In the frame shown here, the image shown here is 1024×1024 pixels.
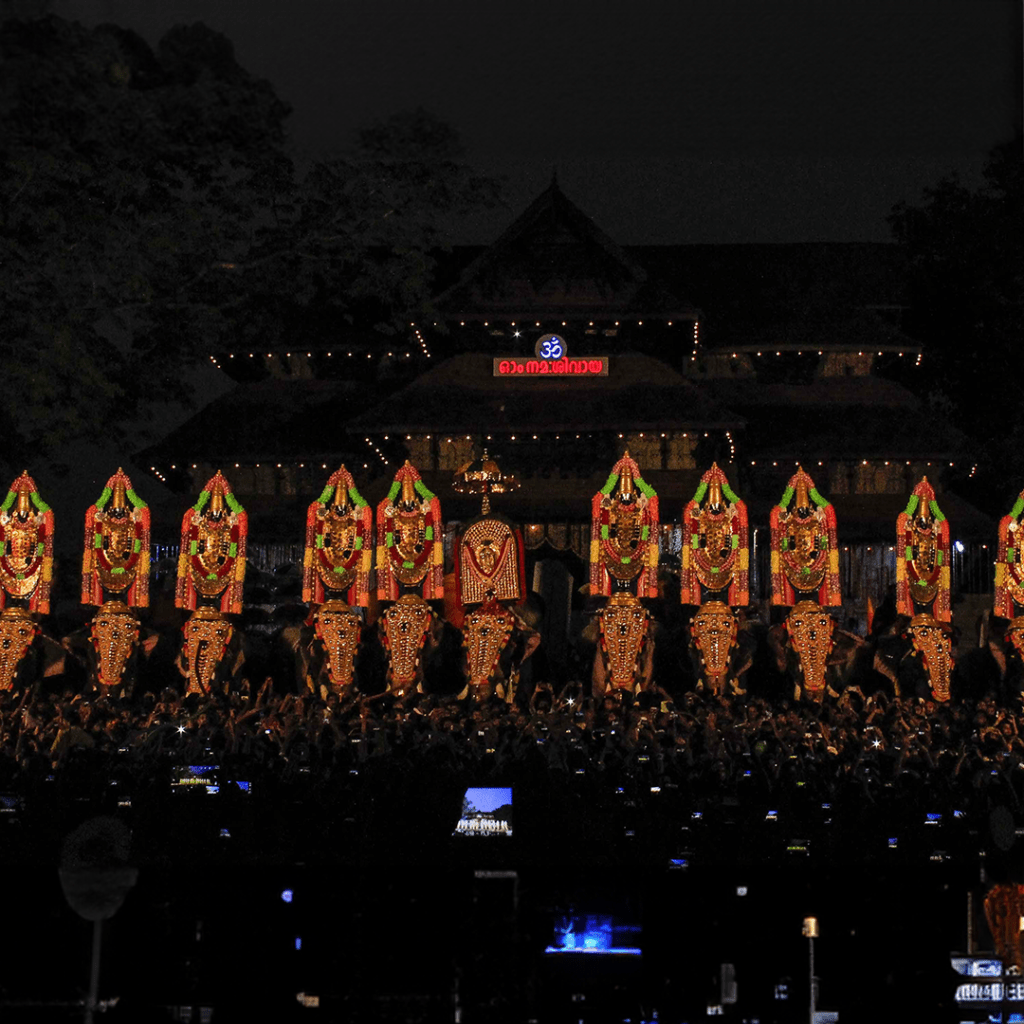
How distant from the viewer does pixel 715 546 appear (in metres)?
22.3

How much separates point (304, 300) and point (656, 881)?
8.36 meters

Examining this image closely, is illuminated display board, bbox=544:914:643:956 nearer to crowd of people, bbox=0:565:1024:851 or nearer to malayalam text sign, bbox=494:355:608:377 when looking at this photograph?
crowd of people, bbox=0:565:1024:851

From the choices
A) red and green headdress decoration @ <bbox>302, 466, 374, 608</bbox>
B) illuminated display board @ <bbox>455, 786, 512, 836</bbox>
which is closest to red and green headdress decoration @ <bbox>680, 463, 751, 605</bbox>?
red and green headdress decoration @ <bbox>302, 466, 374, 608</bbox>

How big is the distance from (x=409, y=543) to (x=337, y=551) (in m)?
0.85

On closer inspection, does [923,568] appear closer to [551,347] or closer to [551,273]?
[551,347]

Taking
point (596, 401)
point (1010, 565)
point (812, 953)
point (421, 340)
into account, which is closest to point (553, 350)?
point (596, 401)

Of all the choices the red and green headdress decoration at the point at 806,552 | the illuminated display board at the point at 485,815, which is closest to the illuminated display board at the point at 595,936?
the illuminated display board at the point at 485,815

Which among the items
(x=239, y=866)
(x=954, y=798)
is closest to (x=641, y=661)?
(x=954, y=798)

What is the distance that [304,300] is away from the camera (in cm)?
1838

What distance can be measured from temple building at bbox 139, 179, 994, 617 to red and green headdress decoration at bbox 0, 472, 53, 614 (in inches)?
218

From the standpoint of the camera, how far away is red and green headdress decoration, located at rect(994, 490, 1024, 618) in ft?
73.1

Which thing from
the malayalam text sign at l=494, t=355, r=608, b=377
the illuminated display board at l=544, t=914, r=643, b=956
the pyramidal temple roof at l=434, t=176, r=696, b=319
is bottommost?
the illuminated display board at l=544, t=914, r=643, b=956

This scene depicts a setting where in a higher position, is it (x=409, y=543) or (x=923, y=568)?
(x=409, y=543)

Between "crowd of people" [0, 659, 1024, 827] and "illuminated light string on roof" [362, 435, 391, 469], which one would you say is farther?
"illuminated light string on roof" [362, 435, 391, 469]
